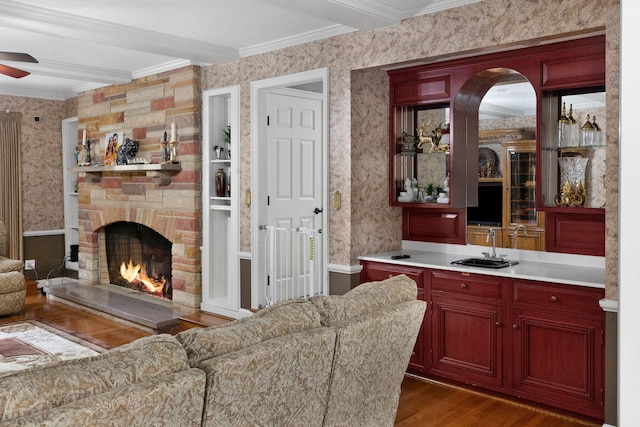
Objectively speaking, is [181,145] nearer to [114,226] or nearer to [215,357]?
[114,226]

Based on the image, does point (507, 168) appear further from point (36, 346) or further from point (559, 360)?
point (36, 346)

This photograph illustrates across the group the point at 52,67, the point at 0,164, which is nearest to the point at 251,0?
the point at 52,67

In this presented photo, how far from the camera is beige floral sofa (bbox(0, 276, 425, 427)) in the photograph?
1519 millimetres

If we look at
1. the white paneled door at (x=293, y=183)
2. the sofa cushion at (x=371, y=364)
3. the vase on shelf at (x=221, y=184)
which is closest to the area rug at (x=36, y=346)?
the white paneled door at (x=293, y=183)

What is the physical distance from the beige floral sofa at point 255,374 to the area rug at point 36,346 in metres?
3.00

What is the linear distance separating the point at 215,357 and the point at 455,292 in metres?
2.49

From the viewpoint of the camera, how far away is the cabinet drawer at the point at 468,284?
12.4ft

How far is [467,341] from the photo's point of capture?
13.0 ft

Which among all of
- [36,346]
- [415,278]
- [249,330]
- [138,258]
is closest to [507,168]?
[415,278]

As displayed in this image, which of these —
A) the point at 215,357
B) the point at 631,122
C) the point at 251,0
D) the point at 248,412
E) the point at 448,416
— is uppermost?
the point at 251,0

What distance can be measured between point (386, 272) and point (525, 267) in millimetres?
1058

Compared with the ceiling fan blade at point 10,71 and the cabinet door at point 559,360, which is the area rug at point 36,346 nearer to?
the ceiling fan blade at point 10,71

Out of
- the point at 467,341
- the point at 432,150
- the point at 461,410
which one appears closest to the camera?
the point at 461,410

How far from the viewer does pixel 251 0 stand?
3.97 meters
